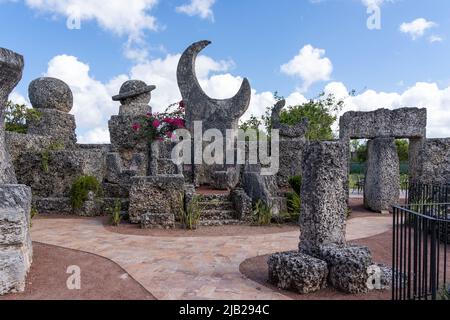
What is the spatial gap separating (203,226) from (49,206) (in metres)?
4.49

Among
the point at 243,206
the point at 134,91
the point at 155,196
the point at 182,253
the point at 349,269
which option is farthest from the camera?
the point at 134,91

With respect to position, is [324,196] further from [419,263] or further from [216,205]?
[216,205]

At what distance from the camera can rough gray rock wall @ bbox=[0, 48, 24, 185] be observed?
468cm

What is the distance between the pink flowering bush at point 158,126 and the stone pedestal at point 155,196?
319cm

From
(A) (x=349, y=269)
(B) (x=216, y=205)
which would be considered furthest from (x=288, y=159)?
(A) (x=349, y=269)

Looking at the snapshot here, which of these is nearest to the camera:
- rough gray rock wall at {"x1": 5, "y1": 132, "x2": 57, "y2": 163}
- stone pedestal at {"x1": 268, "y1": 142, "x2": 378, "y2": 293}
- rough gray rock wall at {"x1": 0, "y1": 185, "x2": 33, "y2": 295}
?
rough gray rock wall at {"x1": 0, "y1": 185, "x2": 33, "y2": 295}

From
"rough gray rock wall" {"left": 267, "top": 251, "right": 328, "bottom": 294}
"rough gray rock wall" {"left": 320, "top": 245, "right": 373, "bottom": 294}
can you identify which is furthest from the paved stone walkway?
"rough gray rock wall" {"left": 320, "top": 245, "right": 373, "bottom": 294}

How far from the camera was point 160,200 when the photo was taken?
855 cm

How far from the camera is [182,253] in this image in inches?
224

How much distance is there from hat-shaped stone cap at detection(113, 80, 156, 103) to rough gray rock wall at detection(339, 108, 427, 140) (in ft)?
22.7

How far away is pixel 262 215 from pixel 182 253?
3274 mm

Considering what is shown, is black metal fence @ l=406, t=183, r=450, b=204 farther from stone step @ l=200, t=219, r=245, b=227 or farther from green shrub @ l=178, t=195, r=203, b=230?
green shrub @ l=178, t=195, r=203, b=230
